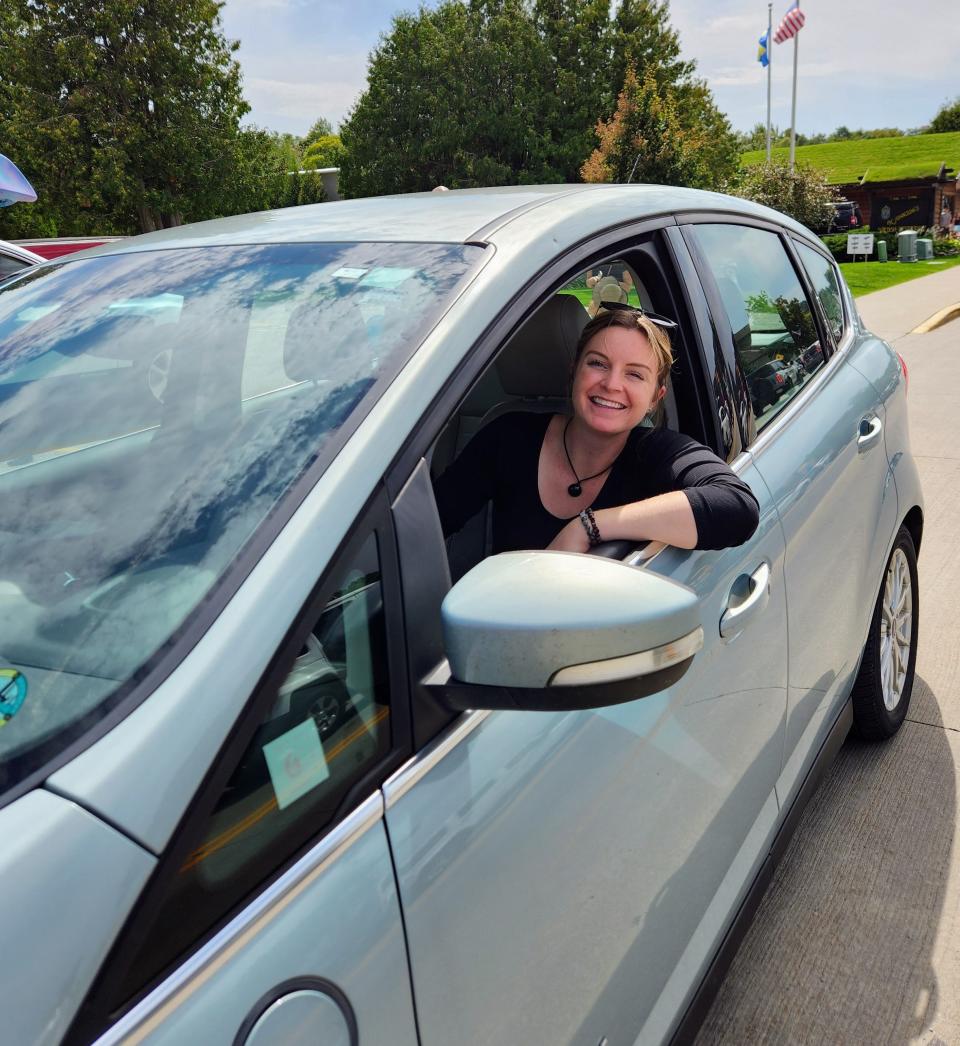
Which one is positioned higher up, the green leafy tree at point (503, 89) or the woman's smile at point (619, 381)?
the green leafy tree at point (503, 89)

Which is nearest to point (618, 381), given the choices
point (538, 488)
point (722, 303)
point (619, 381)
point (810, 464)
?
point (619, 381)

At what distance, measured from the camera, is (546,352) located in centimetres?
232

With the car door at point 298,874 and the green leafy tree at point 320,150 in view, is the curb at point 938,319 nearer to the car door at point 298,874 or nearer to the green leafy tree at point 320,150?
the car door at point 298,874

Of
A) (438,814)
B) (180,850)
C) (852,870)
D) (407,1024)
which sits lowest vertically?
(852,870)

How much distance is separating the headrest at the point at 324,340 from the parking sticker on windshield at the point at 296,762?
50cm

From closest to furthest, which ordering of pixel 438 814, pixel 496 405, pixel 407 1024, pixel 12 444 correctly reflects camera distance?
pixel 407 1024
pixel 438 814
pixel 12 444
pixel 496 405

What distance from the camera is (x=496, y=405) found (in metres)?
2.46

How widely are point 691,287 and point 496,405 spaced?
2.03 feet

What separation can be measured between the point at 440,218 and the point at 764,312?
116cm

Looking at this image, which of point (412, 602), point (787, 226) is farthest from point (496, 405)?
point (412, 602)

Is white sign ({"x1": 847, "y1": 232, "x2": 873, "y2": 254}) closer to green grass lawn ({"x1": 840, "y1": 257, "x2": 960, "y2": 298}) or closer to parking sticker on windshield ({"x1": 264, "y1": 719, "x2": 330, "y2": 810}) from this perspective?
green grass lawn ({"x1": 840, "y1": 257, "x2": 960, "y2": 298})

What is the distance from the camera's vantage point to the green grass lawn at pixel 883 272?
23.2 metres

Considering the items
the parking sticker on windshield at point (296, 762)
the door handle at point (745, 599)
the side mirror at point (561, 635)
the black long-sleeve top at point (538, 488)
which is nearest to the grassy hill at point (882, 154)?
the black long-sleeve top at point (538, 488)

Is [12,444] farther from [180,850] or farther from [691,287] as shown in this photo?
[691,287]
